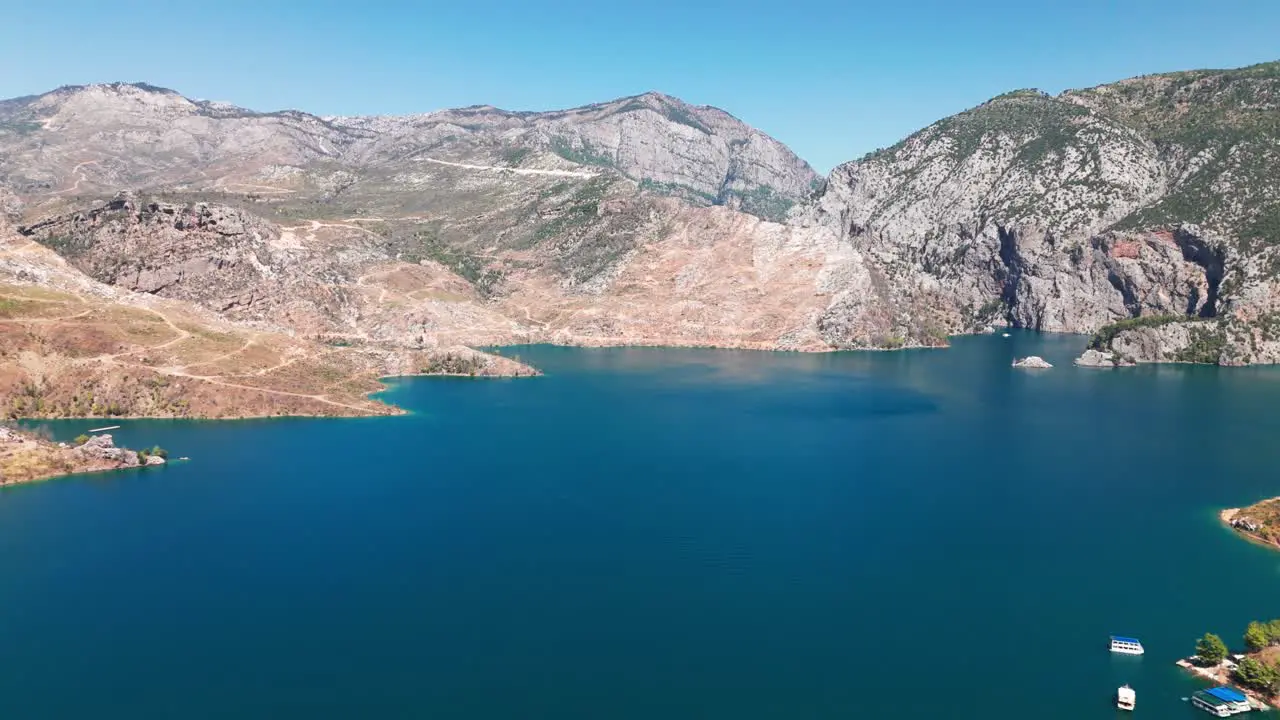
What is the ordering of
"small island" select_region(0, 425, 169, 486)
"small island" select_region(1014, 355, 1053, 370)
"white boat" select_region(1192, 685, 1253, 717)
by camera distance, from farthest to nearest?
1. "small island" select_region(1014, 355, 1053, 370)
2. "small island" select_region(0, 425, 169, 486)
3. "white boat" select_region(1192, 685, 1253, 717)

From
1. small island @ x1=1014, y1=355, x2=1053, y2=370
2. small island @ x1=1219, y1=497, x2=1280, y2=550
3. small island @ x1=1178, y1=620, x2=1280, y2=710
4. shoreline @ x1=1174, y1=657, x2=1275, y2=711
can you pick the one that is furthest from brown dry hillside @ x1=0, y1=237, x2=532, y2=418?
small island @ x1=1014, y1=355, x2=1053, y2=370

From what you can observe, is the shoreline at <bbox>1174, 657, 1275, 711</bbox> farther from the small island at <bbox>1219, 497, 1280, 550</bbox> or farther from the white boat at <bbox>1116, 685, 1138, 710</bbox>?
the small island at <bbox>1219, 497, 1280, 550</bbox>

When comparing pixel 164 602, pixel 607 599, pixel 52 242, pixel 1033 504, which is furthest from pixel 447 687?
pixel 52 242

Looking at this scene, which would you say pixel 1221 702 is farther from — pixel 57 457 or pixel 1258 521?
pixel 57 457

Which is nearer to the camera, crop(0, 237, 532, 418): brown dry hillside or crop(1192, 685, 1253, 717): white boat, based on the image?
crop(1192, 685, 1253, 717): white boat

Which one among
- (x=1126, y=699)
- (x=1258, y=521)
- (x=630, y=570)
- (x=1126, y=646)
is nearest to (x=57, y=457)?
(x=630, y=570)

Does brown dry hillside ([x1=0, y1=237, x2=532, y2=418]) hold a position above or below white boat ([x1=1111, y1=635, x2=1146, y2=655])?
above

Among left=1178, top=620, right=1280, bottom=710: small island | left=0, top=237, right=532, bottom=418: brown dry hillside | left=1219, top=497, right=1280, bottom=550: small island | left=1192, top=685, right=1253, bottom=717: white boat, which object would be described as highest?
left=0, top=237, right=532, bottom=418: brown dry hillside

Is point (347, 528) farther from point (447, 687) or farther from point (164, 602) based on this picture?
point (447, 687)

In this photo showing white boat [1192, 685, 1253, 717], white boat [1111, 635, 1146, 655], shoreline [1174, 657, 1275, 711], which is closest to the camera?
white boat [1192, 685, 1253, 717]
